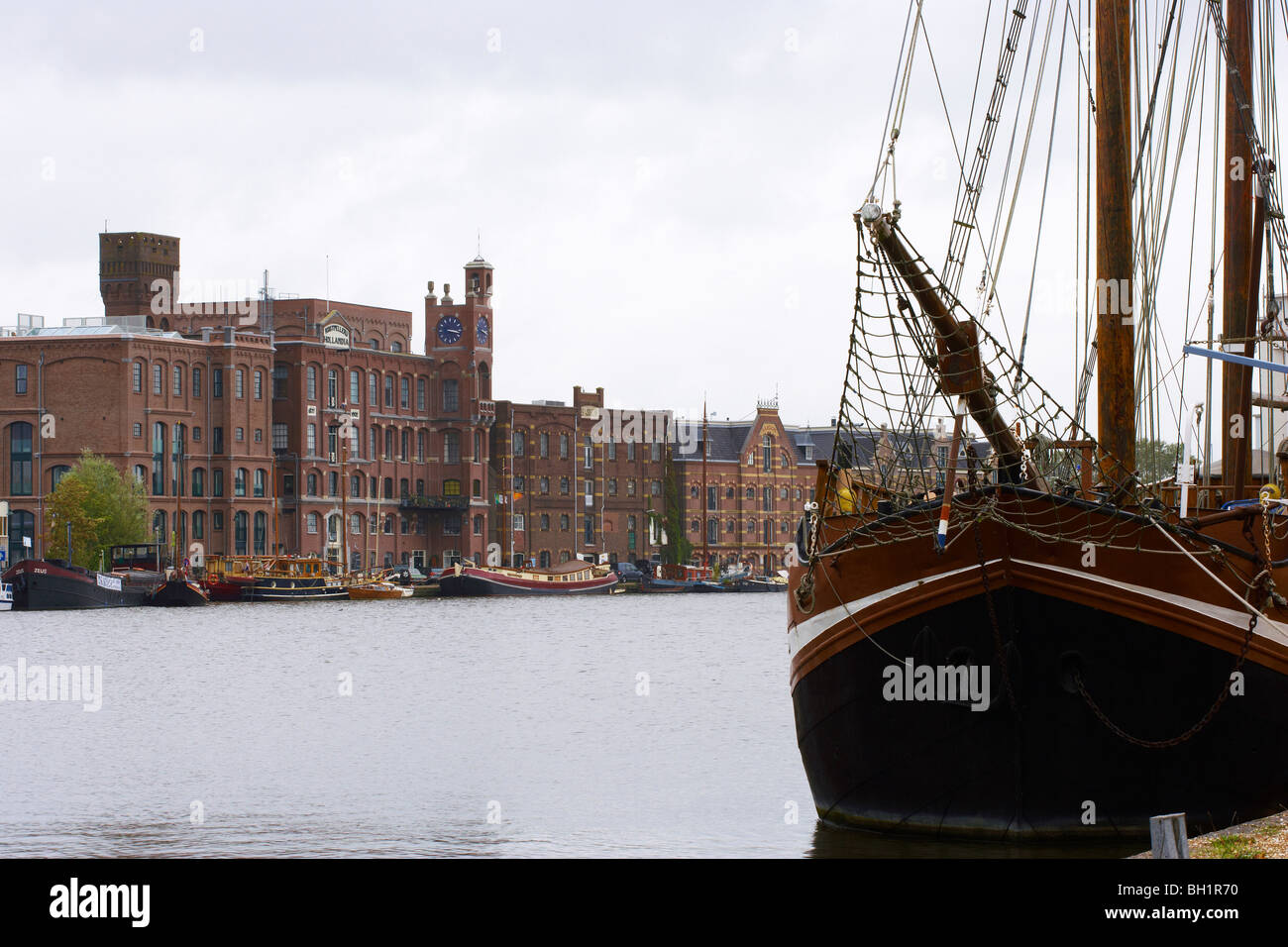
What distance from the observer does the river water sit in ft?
76.1

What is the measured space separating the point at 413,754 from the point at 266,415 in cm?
8997

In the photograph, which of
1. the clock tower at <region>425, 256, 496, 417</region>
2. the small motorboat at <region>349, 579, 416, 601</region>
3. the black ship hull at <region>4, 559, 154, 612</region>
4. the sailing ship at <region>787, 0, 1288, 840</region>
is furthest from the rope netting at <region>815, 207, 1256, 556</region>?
the clock tower at <region>425, 256, 496, 417</region>

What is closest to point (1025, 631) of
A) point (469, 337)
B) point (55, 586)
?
point (55, 586)

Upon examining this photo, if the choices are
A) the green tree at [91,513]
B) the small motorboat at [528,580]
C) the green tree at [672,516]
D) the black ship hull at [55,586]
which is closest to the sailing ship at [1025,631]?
the black ship hull at [55,586]

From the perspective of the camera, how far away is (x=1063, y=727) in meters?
18.3

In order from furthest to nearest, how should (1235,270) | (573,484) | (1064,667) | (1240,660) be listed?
(573,484) → (1235,270) → (1240,660) → (1064,667)

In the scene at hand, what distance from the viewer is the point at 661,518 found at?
14812 centimetres

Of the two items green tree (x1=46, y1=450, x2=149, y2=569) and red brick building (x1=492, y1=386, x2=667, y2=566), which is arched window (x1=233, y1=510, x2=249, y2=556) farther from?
red brick building (x1=492, y1=386, x2=667, y2=566)

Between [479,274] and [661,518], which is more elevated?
[479,274]

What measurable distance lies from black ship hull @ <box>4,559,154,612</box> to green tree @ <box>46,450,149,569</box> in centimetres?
681

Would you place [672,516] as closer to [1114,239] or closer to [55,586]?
[55,586]

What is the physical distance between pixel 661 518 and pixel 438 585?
2701 centimetres

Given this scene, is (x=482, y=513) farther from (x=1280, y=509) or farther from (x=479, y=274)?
(x=1280, y=509)
